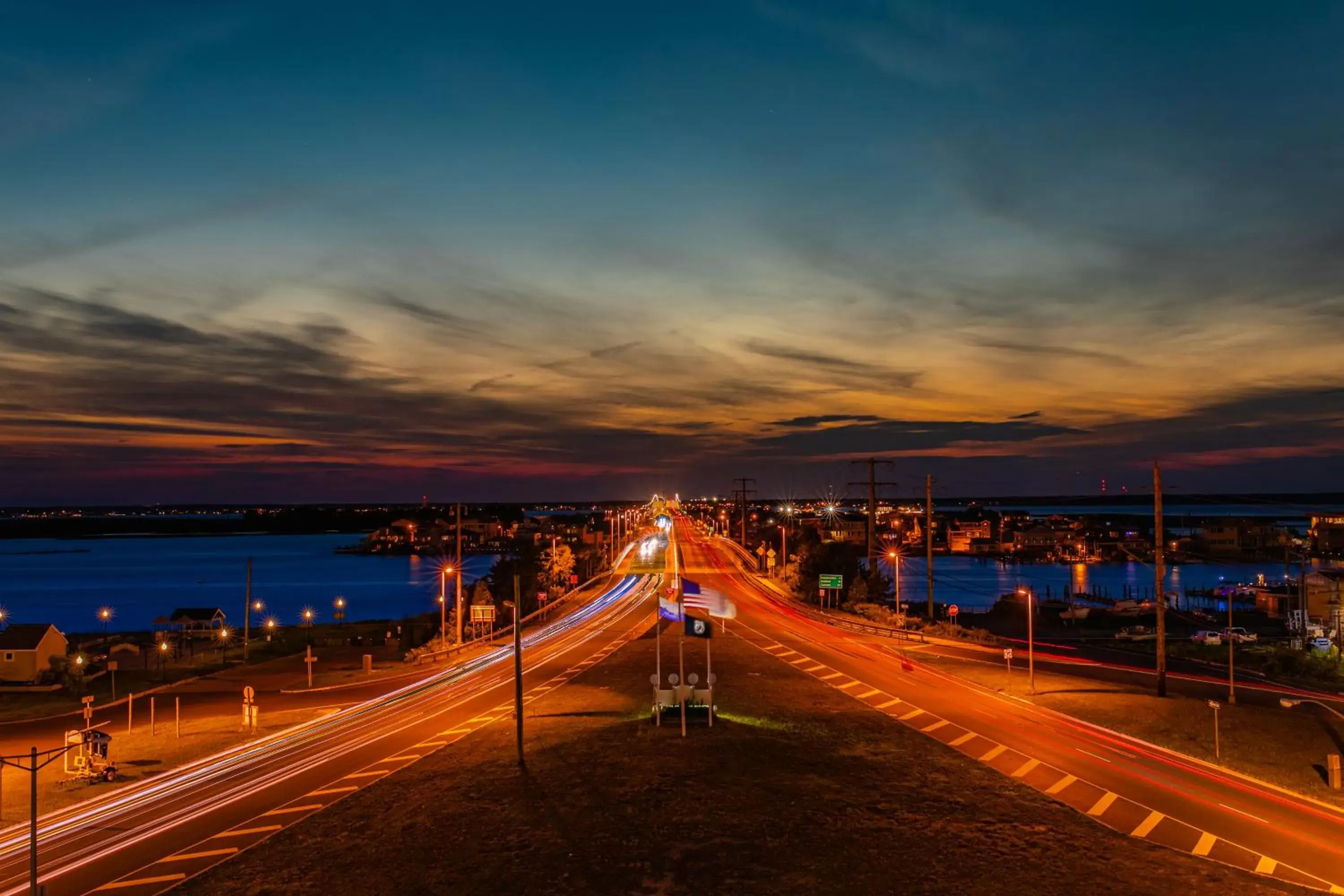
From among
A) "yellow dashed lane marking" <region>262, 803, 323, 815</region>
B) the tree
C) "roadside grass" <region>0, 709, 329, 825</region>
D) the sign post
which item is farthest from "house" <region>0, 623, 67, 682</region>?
the sign post

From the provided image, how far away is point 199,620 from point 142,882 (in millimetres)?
77622

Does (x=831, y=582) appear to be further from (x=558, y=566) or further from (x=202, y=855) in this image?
(x=202, y=855)

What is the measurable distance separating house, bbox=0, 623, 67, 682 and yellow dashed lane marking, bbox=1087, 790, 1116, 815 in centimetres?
6261

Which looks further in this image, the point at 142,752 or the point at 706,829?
the point at 142,752

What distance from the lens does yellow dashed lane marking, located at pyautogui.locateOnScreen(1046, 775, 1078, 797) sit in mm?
26547

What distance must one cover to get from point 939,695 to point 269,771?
29.7m

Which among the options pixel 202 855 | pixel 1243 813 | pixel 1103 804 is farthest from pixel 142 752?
pixel 1243 813

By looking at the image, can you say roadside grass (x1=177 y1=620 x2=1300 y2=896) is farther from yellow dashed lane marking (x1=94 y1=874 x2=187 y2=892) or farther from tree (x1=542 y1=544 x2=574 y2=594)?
tree (x1=542 y1=544 x2=574 y2=594)

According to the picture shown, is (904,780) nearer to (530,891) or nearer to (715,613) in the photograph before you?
(530,891)

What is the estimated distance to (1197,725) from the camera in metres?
33.6

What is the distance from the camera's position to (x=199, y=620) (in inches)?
3484

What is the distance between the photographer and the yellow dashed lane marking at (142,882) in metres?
20.5

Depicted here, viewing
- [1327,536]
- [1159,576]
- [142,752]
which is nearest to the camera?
[142,752]

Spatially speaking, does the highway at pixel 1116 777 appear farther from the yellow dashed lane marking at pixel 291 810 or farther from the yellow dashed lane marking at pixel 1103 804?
the yellow dashed lane marking at pixel 291 810
